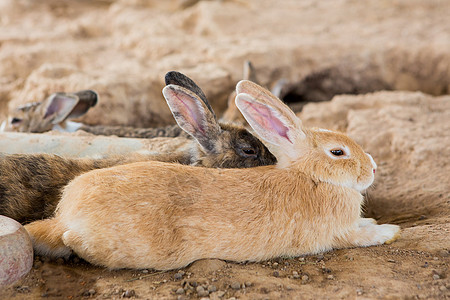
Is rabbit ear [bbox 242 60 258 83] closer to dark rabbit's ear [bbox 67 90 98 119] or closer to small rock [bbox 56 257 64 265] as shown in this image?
dark rabbit's ear [bbox 67 90 98 119]

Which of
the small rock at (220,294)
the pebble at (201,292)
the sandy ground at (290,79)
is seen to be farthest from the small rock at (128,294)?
the small rock at (220,294)

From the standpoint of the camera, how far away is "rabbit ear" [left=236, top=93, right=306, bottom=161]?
3.81m

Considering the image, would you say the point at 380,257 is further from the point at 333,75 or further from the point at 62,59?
the point at 62,59

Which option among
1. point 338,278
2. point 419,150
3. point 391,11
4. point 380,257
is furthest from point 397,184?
point 391,11

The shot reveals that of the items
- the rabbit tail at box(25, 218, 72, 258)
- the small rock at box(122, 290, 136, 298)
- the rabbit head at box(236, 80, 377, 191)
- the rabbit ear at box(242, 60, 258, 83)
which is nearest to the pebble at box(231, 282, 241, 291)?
the small rock at box(122, 290, 136, 298)

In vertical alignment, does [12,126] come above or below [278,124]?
below

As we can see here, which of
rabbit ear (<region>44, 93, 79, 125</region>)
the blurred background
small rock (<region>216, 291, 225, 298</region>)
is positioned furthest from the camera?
the blurred background

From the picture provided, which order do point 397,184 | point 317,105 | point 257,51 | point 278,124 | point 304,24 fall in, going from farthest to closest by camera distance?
point 304,24 → point 257,51 → point 317,105 → point 397,184 → point 278,124

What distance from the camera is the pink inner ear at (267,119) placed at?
381 centimetres

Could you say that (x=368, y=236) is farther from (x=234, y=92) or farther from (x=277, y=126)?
(x=234, y=92)

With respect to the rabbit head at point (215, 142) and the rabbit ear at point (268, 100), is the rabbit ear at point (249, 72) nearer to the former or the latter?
the rabbit head at point (215, 142)

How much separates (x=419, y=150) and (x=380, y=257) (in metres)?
2.18

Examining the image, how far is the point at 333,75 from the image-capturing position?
26.9 ft

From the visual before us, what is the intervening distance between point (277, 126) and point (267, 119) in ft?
0.36
